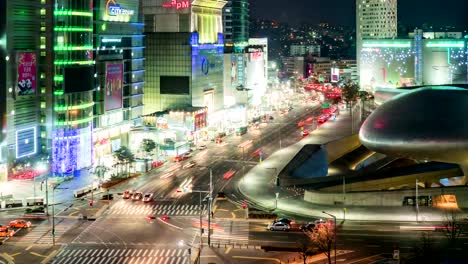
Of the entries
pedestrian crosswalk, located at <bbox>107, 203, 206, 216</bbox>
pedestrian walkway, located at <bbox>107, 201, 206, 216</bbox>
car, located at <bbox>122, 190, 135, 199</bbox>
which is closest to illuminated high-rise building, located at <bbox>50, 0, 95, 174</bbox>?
car, located at <bbox>122, 190, 135, 199</bbox>

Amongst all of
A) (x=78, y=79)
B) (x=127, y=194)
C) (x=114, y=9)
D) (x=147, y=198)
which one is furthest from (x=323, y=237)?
(x=114, y=9)

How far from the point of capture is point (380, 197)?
86.9 metres

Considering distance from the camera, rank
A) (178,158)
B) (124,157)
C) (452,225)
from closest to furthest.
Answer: (452,225)
(124,157)
(178,158)

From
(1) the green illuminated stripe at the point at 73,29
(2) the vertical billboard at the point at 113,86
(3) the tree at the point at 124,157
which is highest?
(1) the green illuminated stripe at the point at 73,29

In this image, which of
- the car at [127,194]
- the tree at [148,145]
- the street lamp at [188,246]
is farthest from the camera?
the tree at [148,145]

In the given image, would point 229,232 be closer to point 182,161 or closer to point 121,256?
point 121,256

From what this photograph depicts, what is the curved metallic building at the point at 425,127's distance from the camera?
8038cm

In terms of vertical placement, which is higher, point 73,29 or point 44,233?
point 73,29

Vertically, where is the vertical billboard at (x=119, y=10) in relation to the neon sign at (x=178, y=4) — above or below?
below

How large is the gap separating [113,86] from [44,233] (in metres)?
63.0

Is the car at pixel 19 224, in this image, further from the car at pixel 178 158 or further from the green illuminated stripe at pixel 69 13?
the car at pixel 178 158

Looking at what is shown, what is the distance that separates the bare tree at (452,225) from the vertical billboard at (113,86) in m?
73.7

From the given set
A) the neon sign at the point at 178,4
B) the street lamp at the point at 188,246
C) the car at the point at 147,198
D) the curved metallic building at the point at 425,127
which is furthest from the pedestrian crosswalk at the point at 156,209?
the neon sign at the point at 178,4

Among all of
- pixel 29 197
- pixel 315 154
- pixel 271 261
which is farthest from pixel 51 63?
pixel 271 261
